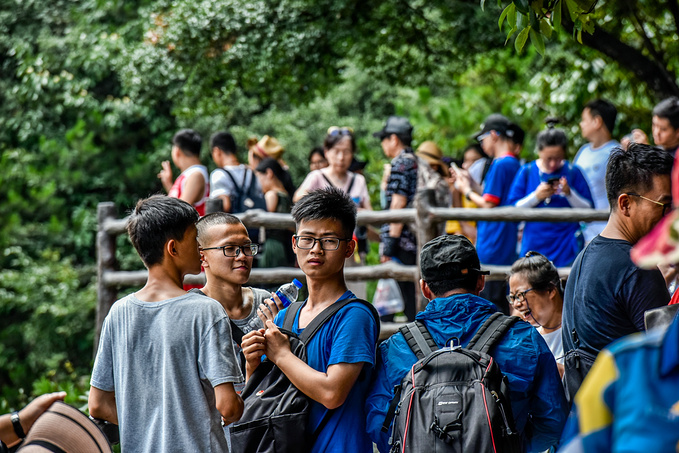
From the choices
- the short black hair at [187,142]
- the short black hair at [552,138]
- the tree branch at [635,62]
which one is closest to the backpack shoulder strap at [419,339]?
the short black hair at [552,138]

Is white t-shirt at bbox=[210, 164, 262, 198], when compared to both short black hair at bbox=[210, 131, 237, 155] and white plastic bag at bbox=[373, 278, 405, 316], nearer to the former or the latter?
short black hair at bbox=[210, 131, 237, 155]

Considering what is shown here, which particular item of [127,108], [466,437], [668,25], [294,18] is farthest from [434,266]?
[127,108]

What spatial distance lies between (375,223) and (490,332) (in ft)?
12.0

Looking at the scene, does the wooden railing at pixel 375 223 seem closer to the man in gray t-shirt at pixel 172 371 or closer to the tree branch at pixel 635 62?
the tree branch at pixel 635 62

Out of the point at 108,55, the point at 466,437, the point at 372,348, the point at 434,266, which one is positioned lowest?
the point at 466,437

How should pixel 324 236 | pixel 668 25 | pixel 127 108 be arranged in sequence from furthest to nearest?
pixel 127 108 < pixel 668 25 < pixel 324 236

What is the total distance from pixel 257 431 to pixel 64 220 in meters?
9.79

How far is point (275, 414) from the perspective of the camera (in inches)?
109

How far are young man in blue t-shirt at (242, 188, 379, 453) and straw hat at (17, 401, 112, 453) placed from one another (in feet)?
2.01

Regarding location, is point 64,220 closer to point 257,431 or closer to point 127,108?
point 127,108

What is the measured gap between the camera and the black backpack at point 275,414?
274cm

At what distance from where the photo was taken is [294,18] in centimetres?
780

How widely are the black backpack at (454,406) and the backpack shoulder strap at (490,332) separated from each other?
0.06 feet

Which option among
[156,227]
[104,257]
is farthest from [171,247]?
[104,257]
